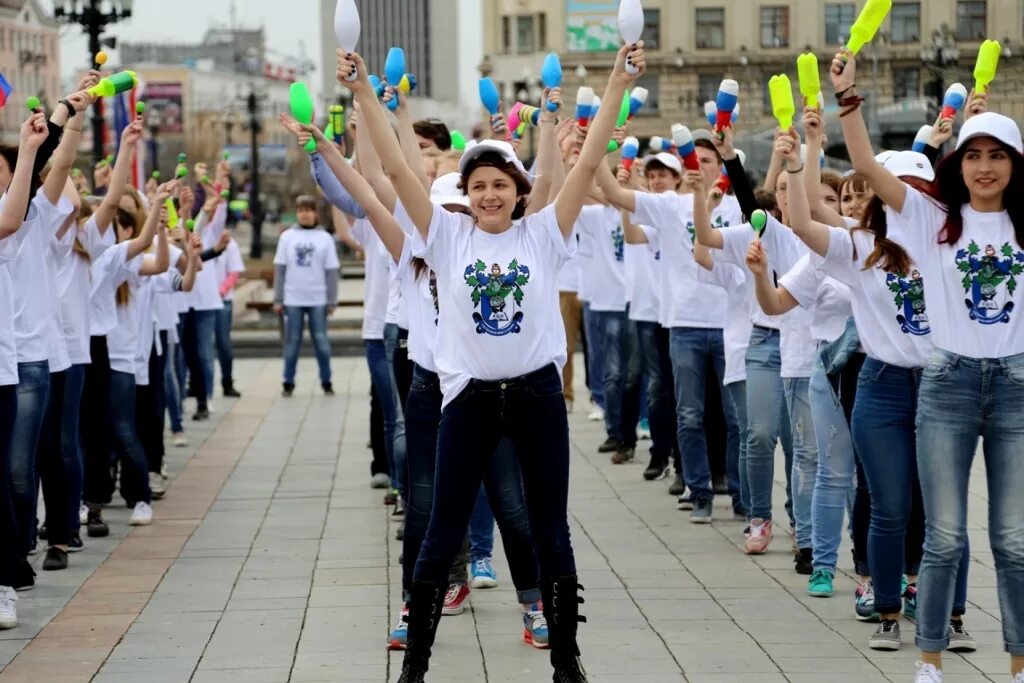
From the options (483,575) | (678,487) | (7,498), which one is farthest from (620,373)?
(7,498)

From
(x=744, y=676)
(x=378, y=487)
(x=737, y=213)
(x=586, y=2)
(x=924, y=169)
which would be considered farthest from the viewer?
(x=586, y=2)

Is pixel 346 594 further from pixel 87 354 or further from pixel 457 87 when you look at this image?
pixel 457 87

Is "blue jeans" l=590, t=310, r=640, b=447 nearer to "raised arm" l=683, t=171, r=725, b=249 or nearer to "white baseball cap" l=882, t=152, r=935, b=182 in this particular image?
"raised arm" l=683, t=171, r=725, b=249

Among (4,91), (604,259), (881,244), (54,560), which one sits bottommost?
(54,560)

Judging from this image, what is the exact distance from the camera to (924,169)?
701 centimetres

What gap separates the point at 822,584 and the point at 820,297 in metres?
1.30

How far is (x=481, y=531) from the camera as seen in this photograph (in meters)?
8.24

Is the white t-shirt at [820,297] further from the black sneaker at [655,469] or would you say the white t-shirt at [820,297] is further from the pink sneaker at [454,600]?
the black sneaker at [655,469]

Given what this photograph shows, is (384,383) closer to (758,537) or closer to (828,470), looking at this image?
(758,537)

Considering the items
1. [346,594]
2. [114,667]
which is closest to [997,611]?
[346,594]

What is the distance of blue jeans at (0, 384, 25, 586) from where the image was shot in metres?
7.51

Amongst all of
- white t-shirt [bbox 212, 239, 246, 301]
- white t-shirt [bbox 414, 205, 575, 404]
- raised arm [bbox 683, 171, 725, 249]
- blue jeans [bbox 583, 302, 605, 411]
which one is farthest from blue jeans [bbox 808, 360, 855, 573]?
white t-shirt [bbox 212, 239, 246, 301]

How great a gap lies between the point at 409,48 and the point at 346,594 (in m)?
173

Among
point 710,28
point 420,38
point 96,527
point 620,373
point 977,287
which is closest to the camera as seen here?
point 977,287
